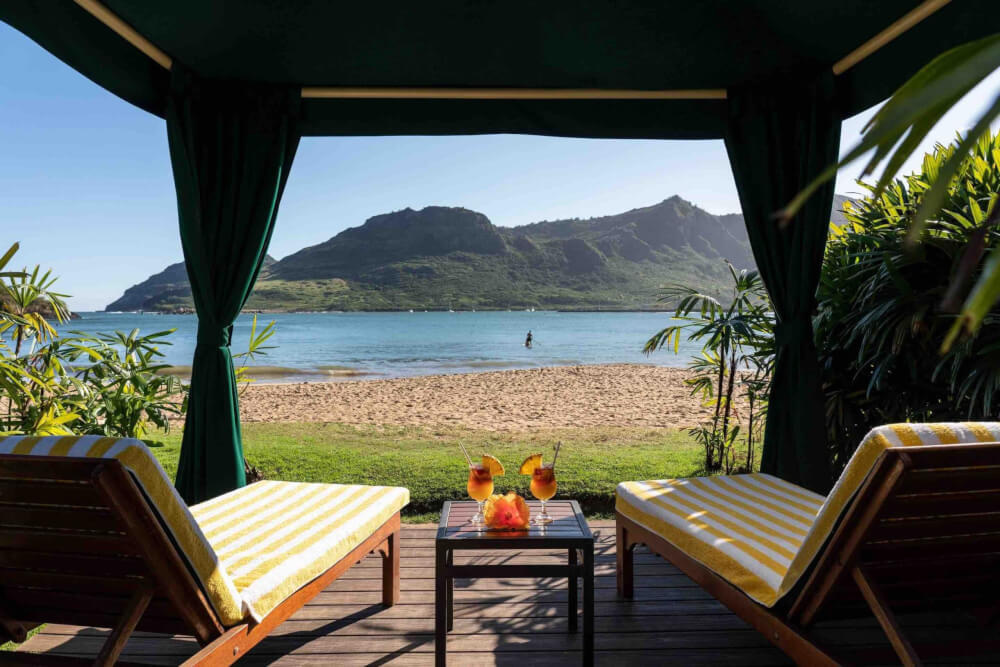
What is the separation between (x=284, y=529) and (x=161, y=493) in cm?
74

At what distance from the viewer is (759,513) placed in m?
2.31

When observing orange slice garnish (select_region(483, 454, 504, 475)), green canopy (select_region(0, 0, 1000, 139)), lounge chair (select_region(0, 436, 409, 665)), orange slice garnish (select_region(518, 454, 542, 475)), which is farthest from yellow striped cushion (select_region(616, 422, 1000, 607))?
green canopy (select_region(0, 0, 1000, 139))

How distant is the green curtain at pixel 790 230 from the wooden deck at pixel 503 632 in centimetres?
102

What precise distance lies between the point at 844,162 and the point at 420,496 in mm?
3900

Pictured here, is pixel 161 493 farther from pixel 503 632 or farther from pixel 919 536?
pixel 919 536

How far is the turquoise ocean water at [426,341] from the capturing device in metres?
19.3

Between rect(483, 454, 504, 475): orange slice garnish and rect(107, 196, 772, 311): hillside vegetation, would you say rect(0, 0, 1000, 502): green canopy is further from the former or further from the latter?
rect(107, 196, 772, 311): hillside vegetation

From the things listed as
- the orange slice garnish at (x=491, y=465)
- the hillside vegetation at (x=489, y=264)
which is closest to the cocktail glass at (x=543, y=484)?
the orange slice garnish at (x=491, y=465)

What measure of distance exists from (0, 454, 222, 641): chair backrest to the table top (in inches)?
28.6

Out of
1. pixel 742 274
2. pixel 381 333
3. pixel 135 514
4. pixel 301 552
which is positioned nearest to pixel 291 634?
pixel 301 552

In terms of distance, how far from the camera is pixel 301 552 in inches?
77.1

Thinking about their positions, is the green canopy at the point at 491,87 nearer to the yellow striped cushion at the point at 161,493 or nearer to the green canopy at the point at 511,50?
the green canopy at the point at 511,50

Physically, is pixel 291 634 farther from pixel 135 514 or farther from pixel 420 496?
pixel 420 496

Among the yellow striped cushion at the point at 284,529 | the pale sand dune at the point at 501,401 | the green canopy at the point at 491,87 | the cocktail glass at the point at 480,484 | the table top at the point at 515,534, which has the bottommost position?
the pale sand dune at the point at 501,401
